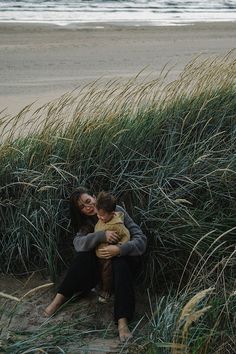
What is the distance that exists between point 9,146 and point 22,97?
5131 mm

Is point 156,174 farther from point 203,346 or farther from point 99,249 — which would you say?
point 203,346

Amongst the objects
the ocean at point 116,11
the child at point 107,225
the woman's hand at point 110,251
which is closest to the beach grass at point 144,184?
the child at point 107,225

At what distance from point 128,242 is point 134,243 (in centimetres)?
4

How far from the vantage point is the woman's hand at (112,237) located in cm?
498

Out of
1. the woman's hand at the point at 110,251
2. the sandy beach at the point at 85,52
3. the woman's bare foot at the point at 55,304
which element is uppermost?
the sandy beach at the point at 85,52

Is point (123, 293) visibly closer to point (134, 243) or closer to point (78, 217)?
point (134, 243)

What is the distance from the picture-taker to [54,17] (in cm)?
1828

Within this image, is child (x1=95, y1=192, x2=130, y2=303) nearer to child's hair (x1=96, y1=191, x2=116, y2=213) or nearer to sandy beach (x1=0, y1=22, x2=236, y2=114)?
child's hair (x1=96, y1=191, x2=116, y2=213)

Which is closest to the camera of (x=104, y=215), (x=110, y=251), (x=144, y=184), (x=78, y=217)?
(x=110, y=251)

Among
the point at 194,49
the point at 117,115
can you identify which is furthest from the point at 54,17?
the point at 117,115

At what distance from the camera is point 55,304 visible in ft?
16.2

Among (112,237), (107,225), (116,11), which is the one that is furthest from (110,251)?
(116,11)

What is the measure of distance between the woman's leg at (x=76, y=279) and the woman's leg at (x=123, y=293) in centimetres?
19

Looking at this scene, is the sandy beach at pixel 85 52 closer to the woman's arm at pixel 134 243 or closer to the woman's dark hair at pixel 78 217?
the woman's dark hair at pixel 78 217
